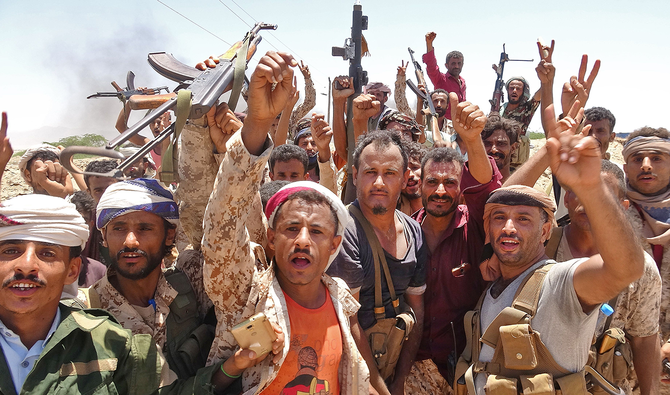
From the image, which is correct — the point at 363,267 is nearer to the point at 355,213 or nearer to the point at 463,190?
the point at 355,213

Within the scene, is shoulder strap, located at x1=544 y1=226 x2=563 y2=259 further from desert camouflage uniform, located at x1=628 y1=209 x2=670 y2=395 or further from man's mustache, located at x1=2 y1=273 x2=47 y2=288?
man's mustache, located at x1=2 y1=273 x2=47 y2=288

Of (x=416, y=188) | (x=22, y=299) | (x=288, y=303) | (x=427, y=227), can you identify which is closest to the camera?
(x=22, y=299)

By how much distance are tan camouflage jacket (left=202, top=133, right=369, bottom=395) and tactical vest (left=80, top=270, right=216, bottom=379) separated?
→ 17 centimetres

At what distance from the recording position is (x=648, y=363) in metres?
3.28

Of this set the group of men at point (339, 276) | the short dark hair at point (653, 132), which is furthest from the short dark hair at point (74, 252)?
the short dark hair at point (653, 132)

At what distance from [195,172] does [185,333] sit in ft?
3.35

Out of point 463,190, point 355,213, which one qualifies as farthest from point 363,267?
point 463,190

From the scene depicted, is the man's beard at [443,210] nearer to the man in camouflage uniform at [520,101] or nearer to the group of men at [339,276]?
the group of men at [339,276]

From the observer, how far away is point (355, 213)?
3.42 metres

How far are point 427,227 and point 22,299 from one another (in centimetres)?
274

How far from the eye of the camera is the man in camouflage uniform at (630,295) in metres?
3.20

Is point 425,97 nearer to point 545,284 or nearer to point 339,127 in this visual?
point 339,127

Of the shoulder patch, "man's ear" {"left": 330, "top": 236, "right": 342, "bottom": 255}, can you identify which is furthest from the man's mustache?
"man's ear" {"left": 330, "top": 236, "right": 342, "bottom": 255}

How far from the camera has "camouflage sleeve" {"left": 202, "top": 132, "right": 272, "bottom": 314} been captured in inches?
90.2
